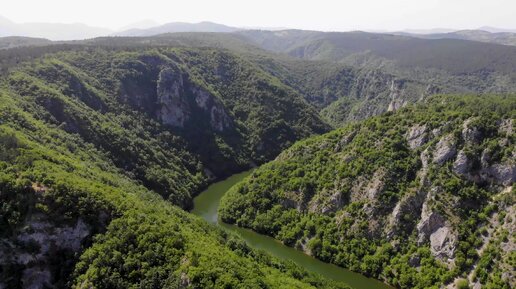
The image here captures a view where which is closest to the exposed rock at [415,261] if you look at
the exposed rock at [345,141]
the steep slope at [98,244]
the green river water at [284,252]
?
the green river water at [284,252]

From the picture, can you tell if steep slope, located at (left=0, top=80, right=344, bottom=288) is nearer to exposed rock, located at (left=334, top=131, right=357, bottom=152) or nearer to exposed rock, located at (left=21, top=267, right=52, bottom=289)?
exposed rock, located at (left=21, top=267, right=52, bottom=289)

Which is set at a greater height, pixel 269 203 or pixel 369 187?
pixel 369 187

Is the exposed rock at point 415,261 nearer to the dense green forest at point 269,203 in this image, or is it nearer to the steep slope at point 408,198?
the steep slope at point 408,198

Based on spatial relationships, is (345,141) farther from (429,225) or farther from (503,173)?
(503,173)

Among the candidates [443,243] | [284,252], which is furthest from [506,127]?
[284,252]

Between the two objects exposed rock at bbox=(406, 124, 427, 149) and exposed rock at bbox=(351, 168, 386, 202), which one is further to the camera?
exposed rock at bbox=(406, 124, 427, 149)

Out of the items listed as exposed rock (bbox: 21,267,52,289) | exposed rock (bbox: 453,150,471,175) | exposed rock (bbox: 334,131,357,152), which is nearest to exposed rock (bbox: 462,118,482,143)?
exposed rock (bbox: 453,150,471,175)

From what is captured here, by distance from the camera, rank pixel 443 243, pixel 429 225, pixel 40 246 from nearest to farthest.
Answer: pixel 40 246, pixel 443 243, pixel 429 225
